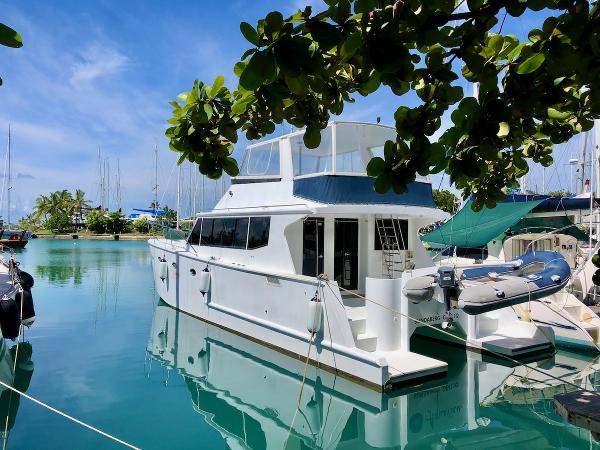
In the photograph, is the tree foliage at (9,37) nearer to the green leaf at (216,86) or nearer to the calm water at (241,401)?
the green leaf at (216,86)

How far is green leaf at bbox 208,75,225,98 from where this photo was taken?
213 centimetres

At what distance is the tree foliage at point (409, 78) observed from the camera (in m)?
1.55

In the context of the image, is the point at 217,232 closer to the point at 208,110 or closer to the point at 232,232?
the point at 232,232

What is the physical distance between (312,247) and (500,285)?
11.3ft

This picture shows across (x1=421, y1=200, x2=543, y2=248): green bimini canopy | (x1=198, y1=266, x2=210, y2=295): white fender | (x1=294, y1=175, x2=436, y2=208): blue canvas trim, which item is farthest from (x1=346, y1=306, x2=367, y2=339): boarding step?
(x1=421, y1=200, x2=543, y2=248): green bimini canopy

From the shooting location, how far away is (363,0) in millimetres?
1539

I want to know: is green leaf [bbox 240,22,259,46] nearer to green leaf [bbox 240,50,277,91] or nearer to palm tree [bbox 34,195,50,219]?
green leaf [bbox 240,50,277,91]

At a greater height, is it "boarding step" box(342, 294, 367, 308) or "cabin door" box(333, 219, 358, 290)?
"cabin door" box(333, 219, 358, 290)

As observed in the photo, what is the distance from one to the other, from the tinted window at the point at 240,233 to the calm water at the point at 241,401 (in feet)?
6.80

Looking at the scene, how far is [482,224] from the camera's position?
14000 millimetres

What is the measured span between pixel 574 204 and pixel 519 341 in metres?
9.82

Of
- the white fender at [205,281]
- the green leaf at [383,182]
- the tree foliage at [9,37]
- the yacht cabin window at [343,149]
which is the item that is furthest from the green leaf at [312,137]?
the white fender at [205,281]

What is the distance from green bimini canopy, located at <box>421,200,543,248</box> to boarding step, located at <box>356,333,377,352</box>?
7152 millimetres

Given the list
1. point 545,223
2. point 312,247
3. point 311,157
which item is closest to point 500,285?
point 312,247
